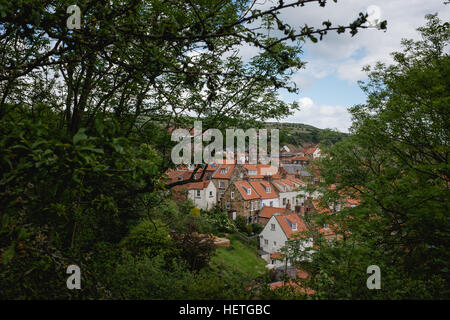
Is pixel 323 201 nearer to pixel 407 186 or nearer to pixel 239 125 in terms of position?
pixel 407 186

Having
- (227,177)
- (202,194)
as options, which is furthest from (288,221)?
(202,194)

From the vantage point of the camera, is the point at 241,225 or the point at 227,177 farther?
the point at 227,177

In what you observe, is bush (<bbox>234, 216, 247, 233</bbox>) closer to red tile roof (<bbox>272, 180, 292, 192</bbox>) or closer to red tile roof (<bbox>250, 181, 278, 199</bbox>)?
red tile roof (<bbox>250, 181, 278, 199</bbox>)

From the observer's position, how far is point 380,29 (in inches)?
92.0

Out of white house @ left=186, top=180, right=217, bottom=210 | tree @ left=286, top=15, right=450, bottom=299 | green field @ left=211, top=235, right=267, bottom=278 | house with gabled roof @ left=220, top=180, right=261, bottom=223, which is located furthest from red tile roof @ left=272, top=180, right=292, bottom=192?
tree @ left=286, top=15, right=450, bottom=299

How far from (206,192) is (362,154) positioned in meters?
26.6

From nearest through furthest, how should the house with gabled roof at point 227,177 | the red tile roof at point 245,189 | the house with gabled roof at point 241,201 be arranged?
the house with gabled roof at point 241,201 < the red tile roof at point 245,189 < the house with gabled roof at point 227,177

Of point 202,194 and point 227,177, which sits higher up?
point 227,177

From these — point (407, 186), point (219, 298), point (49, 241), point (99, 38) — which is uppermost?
point (99, 38)

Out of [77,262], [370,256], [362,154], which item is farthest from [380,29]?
[362,154]

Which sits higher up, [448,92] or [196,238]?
[448,92]

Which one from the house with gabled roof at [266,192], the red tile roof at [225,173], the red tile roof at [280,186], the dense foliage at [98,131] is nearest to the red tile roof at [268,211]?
the house with gabled roof at [266,192]

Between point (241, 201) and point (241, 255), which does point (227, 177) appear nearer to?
point (241, 201)

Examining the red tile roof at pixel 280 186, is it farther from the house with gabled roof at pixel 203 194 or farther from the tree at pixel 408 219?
the tree at pixel 408 219
